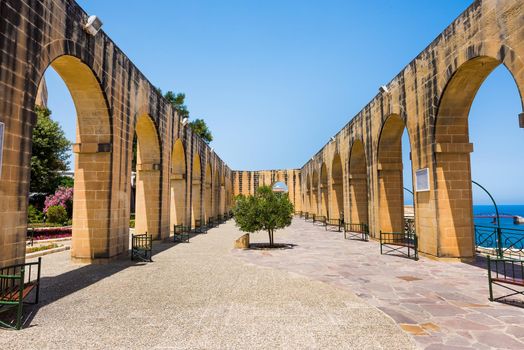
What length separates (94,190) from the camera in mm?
9289

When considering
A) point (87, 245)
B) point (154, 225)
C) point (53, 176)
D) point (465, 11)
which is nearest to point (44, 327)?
point (87, 245)

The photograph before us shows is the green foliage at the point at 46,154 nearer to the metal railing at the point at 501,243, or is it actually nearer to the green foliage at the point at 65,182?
the green foliage at the point at 65,182

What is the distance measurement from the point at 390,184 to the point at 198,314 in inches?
451

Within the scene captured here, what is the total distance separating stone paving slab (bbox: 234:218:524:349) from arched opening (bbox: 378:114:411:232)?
3.45 metres

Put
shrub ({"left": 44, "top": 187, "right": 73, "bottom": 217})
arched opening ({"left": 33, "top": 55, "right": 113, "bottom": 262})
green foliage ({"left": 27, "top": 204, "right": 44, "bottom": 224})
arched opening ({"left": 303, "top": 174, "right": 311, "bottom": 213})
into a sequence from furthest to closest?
1. arched opening ({"left": 303, "top": 174, "right": 311, "bottom": 213})
2. green foliage ({"left": 27, "top": 204, "right": 44, "bottom": 224})
3. shrub ({"left": 44, "top": 187, "right": 73, "bottom": 217})
4. arched opening ({"left": 33, "top": 55, "right": 113, "bottom": 262})

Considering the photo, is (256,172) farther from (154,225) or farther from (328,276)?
(328,276)

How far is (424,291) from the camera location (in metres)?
6.21

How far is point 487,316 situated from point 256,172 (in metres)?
41.9

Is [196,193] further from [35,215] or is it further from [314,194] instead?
[314,194]

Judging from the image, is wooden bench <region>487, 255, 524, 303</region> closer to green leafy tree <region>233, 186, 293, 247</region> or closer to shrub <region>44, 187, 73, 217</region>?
green leafy tree <region>233, 186, 293, 247</region>

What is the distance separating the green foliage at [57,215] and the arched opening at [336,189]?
62.6 ft

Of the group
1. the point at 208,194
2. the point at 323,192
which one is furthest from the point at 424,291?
the point at 323,192

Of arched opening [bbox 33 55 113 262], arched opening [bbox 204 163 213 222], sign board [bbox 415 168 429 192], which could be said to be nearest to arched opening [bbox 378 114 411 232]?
sign board [bbox 415 168 429 192]

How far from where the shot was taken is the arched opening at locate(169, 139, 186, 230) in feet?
58.1
